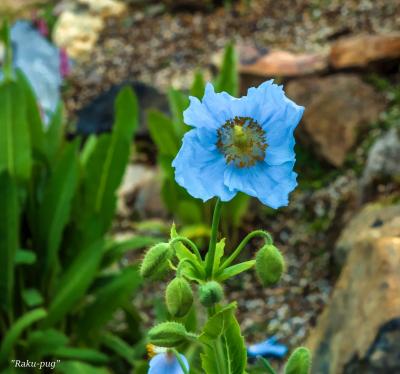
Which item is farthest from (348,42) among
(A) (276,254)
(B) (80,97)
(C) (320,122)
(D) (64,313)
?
(A) (276,254)

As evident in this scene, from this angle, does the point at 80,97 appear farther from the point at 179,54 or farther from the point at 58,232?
the point at 58,232

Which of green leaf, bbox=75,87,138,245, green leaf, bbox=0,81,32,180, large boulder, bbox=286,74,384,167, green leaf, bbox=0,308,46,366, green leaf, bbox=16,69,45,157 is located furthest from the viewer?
large boulder, bbox=286,74,384,167

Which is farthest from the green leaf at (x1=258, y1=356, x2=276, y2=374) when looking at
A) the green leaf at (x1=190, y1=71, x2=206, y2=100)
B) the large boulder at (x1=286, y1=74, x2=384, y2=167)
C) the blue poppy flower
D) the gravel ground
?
the gravel ground

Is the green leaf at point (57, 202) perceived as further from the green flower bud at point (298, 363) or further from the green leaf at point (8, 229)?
the green flower bud at point (298, 363)

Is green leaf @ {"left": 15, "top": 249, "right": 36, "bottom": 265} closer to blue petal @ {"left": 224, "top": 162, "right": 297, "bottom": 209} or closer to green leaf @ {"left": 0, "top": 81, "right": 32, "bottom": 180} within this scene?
green leaf @ {"left": 0, "top": 81, "right": 32, "bottom": 180}

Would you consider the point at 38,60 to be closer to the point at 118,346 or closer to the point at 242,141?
the point at 118,346

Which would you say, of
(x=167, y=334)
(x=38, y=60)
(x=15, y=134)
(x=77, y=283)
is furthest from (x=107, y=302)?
(x=38, y=60)

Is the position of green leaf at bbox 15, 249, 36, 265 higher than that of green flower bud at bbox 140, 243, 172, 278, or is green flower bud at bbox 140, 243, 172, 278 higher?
green leaf at bbox 15, 249, 36, 265
